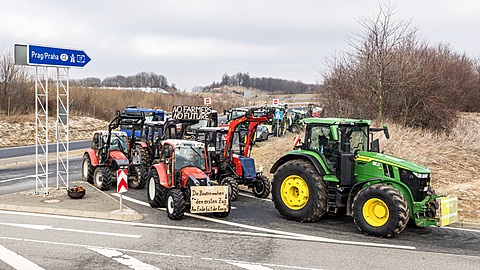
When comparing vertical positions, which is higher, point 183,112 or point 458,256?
point 183,112

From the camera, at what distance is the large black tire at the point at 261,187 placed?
14.8 meters

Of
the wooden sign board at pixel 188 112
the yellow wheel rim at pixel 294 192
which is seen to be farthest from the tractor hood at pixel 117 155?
the yellow wheel rim at pixel 294 192

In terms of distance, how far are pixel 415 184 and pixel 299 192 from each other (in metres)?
2.93

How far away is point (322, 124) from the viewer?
11.3m

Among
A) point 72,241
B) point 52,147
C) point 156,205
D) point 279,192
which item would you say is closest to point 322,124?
point 279,192

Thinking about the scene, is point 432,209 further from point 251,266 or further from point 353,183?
point 251,266

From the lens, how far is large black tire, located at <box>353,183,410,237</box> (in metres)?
9.50

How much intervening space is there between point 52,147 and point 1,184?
14.4 m

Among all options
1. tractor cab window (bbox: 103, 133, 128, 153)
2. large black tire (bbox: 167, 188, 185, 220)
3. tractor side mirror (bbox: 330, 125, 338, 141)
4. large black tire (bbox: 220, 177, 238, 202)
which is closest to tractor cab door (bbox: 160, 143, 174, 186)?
large black tire (bbox: 167, 188, 185, 220)

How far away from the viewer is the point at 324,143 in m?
11.3

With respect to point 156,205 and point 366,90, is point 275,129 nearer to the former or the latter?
point 366,90

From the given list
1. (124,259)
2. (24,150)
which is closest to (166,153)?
(124,259)

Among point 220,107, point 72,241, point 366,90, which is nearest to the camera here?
point 72,241

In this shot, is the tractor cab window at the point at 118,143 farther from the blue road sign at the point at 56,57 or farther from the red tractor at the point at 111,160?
the blue road sign at the point at 56,57
